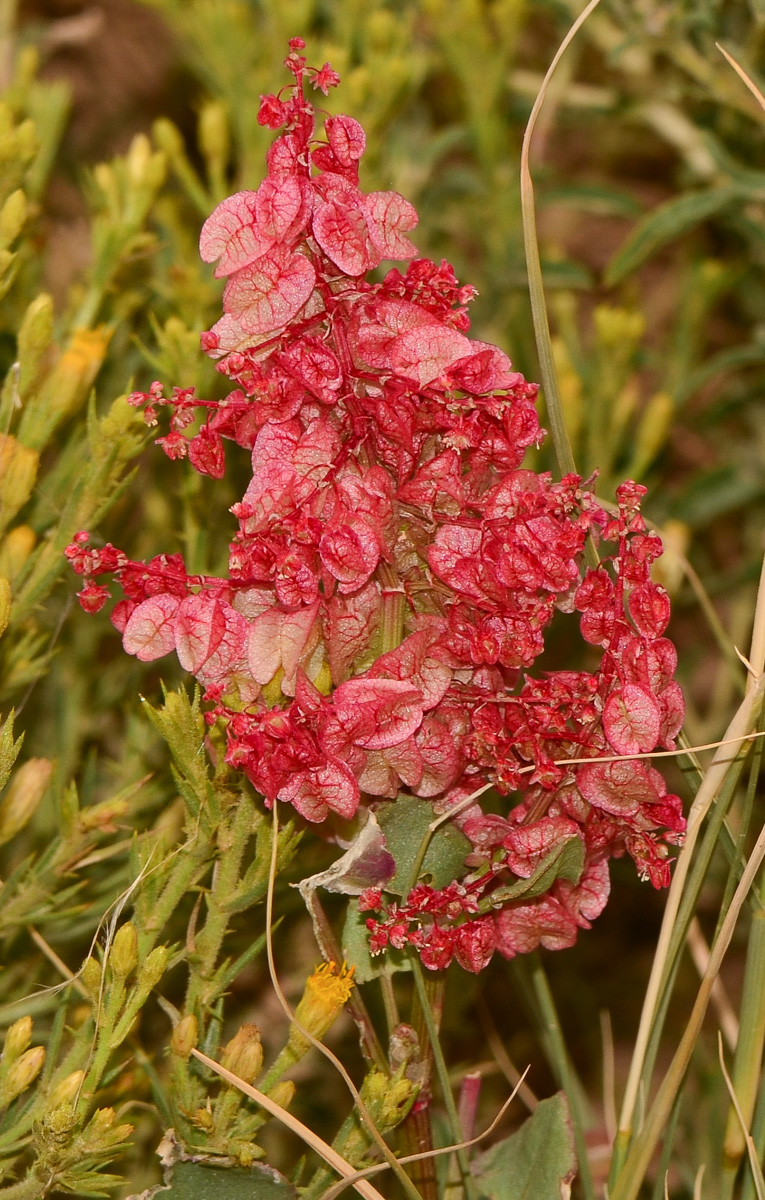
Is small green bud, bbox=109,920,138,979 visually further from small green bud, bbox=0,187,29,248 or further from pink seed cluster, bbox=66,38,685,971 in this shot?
small green bud, bbox=0,187,29,248

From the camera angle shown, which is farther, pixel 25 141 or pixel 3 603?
pixel 25 141

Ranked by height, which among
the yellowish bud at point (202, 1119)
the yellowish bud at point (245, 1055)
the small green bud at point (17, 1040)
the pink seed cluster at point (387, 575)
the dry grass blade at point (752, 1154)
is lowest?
the dry grass blade at point (752, 1154)

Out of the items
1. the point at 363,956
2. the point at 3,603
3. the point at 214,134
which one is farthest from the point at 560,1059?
the point at 214,134

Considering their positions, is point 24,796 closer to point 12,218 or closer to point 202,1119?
point 202,1119

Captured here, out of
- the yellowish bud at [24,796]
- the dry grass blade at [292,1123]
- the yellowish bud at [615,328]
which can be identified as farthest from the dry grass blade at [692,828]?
the yellowish bud at [615,328]

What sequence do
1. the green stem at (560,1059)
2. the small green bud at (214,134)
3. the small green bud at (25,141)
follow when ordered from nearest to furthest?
the green stem at (560,1059) < the small green bud at (25,141) < the small green bud at (214,134)

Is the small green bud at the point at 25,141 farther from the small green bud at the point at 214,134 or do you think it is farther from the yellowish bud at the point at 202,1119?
the yellowish bud at the point at 202,1119

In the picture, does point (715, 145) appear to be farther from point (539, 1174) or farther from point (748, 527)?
point (539, 1174)
